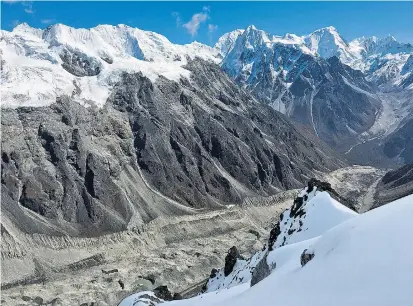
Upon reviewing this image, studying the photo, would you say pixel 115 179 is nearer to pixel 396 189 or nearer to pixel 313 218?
pixel 313 218

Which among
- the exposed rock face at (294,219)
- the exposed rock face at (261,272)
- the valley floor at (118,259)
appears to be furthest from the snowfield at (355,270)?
the valley floor at (118,259)

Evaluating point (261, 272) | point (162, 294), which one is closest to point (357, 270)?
point (261, 272)

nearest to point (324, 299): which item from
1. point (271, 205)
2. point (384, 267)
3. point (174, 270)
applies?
point (384, 267)

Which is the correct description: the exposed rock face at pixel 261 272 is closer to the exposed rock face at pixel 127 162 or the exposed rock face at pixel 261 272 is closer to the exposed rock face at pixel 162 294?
the exposed rock face at pixel 162 294

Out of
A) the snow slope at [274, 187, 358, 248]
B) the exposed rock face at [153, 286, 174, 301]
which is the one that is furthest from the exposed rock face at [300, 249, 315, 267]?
the exposed rock face at [153, 286, 174, 301]

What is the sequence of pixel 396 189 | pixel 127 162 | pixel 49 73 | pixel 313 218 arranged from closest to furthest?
pixel 313 218, pixel 127 162, pixel 49 73, pixel 396 189

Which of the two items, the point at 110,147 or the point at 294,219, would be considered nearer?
the point at 294,219
